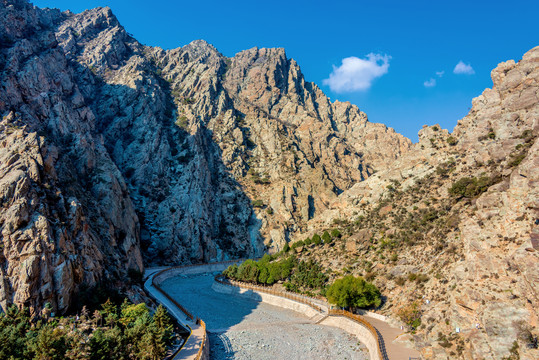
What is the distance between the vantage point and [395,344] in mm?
27453

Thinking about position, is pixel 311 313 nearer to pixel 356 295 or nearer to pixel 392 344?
pixel 356 295

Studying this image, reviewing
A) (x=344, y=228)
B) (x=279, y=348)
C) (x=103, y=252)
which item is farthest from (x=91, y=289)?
(x=344, y=228)

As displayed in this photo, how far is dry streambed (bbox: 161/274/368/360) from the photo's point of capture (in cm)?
3056

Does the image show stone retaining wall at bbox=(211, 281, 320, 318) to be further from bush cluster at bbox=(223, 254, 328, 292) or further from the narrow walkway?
the narrow walkway

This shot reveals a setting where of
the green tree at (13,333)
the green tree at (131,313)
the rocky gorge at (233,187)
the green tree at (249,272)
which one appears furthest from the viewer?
the green tree at (249,272)

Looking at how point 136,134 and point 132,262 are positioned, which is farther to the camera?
point 136,134

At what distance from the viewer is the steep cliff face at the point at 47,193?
103 ft

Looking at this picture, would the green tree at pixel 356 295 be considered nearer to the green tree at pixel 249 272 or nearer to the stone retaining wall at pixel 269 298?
the stone retaining wall at pixel 269 298

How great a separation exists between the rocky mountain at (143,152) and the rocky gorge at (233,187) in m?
0.31

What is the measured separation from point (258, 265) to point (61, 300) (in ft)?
110

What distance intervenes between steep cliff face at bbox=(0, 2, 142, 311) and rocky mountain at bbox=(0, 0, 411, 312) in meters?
0.17

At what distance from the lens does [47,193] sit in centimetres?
3803

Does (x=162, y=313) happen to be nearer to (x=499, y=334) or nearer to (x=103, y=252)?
(x=103, y=252)

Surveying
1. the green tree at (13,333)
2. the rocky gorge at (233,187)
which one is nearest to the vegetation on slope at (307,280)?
the rocky gorge at (233,187)
